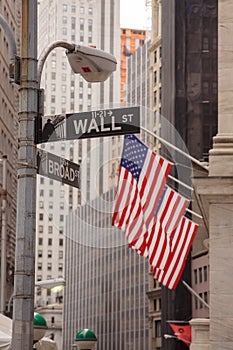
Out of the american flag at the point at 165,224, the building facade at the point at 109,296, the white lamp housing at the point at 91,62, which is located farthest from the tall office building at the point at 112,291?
the white lamp housing at the point at 91,62

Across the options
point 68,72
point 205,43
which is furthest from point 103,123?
point 205,43

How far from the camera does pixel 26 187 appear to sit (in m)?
11.1

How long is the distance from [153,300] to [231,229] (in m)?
108

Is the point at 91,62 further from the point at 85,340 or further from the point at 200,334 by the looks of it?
the point at 200,334

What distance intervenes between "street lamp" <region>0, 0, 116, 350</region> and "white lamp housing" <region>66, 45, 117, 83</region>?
623 mm

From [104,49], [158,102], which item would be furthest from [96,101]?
[158,102]

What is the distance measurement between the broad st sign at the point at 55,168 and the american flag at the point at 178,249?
1653cm

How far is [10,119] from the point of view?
80562 millimetres

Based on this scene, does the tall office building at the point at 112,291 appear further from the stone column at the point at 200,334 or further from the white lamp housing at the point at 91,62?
the white lamp housing at the point at 91,62

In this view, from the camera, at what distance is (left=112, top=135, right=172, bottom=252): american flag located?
27.8 m

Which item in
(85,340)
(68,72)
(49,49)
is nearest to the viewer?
(49,49)

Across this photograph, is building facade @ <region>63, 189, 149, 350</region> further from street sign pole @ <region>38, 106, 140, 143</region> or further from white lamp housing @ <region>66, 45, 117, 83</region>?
street sign pole @ <region>38, 106, 140, 143</region>

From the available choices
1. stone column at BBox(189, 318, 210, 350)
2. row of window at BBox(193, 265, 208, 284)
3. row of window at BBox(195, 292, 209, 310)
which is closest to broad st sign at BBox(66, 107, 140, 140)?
stone column at BBox(189, 318, 210, 350)

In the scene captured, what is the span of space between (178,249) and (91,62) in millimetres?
17192
